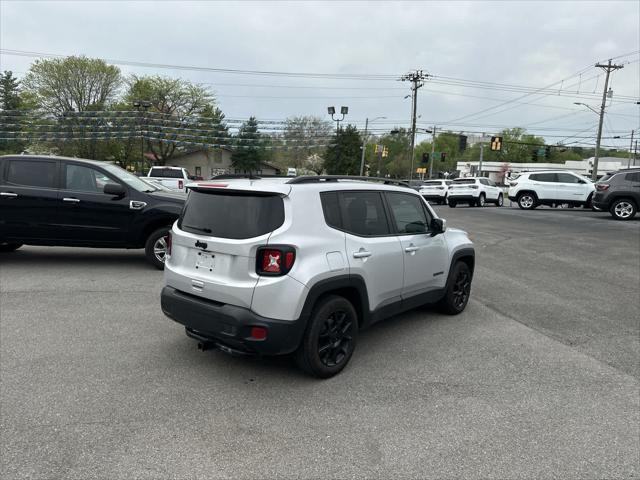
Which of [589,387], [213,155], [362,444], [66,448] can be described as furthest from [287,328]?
[213,155]

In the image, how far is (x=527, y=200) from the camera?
78.5ft

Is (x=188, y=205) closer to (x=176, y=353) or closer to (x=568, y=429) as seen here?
(x=176, y=353)

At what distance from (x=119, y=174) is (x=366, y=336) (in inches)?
209

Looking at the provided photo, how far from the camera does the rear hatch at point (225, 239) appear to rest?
11.5ft

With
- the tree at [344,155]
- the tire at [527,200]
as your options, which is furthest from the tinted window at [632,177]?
the tree at [344,155]

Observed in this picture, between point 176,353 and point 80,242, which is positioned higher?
point 80,242

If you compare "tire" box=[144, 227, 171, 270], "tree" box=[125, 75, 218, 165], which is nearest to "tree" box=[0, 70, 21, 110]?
"tree" box=[125, 75, 218, 165]

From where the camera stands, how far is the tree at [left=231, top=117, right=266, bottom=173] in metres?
67.2

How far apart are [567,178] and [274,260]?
23.0m

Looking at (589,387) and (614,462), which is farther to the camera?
(589,387)

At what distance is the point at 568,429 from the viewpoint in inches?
126

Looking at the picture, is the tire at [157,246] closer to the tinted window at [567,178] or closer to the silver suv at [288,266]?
the silver suv at [288,266]

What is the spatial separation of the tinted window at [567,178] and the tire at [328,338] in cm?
2207

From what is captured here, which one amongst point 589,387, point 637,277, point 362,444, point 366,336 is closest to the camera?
point 362,444
